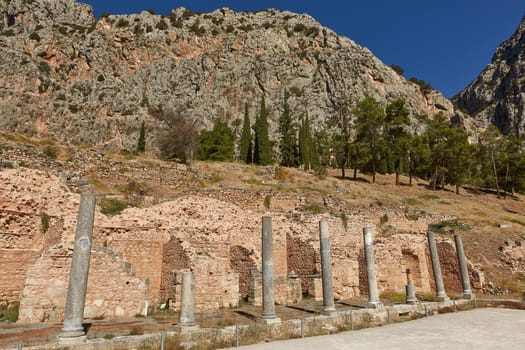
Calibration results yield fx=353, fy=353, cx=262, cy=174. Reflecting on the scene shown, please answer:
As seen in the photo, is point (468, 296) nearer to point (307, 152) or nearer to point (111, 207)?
point (111, 207)

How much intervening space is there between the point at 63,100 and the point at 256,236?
73.8 metres

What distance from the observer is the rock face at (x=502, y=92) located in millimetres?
110438

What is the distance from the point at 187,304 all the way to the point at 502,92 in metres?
154

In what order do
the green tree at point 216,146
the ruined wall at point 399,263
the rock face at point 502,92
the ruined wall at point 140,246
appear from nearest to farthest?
the ruined wall at point 140,246 < the ruined wall at point 399,263 < the green tree at point 216,146 < the rock face at point 502,92

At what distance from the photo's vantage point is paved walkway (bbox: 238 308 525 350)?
352 inches

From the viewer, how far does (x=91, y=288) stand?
1301 cm

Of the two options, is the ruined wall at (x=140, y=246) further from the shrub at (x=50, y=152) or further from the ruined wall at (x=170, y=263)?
the shrub at (x=50, y=152)

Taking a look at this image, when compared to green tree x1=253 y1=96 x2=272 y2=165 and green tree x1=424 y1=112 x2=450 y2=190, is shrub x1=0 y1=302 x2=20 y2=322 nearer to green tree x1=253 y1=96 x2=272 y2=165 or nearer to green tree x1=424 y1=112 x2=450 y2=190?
green tree x1=253 y1=96 x2=272 y2=165

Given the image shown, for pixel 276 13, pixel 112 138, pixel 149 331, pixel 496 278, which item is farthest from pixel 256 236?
pixel 276 13

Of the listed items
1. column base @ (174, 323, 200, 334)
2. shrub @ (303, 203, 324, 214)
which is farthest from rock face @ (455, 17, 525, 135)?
column base @ (174, 323, 200, 334)

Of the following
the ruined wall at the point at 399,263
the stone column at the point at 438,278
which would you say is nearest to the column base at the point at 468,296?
the stone column at the point at 438,278

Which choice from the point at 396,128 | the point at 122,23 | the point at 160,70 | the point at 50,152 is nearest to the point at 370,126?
the point at 396,128

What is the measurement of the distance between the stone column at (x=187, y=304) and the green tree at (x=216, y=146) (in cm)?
4470

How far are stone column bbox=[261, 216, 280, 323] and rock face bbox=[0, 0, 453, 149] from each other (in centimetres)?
6762
